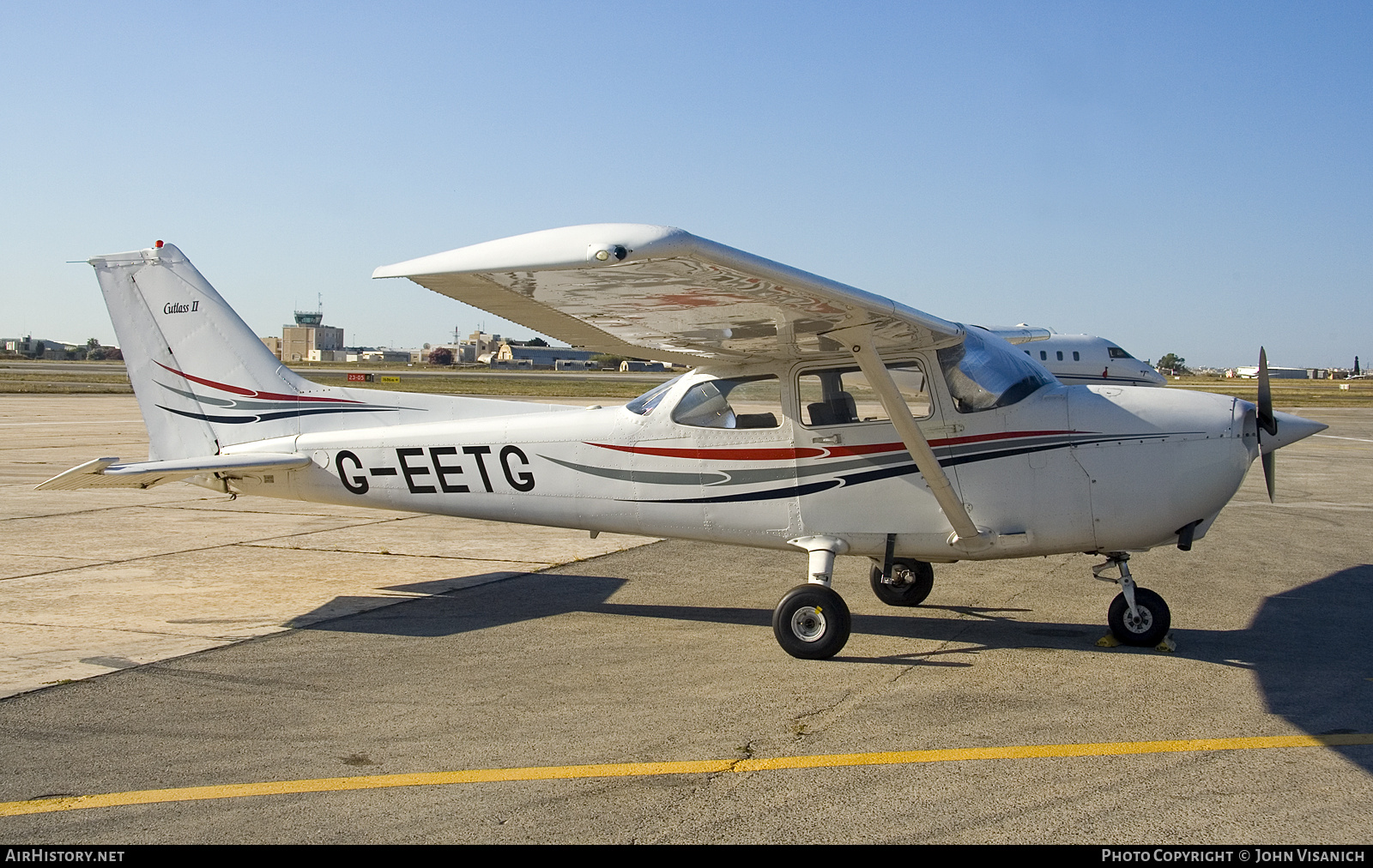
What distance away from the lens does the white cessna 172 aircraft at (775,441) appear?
6445mm

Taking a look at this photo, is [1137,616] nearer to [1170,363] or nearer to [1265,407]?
[1265,407]

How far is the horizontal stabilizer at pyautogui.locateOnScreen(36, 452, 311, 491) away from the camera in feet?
23.2

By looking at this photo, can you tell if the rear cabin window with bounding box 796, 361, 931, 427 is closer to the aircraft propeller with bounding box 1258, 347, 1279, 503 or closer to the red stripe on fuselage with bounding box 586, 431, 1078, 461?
the red stripe on fuselage with bounding box 586, 431, 1078, 461

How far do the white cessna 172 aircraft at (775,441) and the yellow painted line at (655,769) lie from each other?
184 cm

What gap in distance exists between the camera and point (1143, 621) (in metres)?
6.70

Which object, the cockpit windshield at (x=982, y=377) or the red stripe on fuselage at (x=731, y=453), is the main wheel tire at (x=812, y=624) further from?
the cockpit windshield at (x=982, y=377)

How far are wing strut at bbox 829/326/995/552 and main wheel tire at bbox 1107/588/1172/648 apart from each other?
3.25ft

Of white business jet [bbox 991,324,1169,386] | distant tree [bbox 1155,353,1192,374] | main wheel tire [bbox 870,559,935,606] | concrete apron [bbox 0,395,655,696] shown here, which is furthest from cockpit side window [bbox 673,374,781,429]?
distant tree [bbox 1155,353,1192,374]

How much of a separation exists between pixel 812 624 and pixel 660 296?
2.36 meters

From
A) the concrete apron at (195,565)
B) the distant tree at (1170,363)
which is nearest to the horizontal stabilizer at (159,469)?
the concrete apron at (195,565)

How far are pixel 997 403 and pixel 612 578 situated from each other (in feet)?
12.8

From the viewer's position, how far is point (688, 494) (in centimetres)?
736
